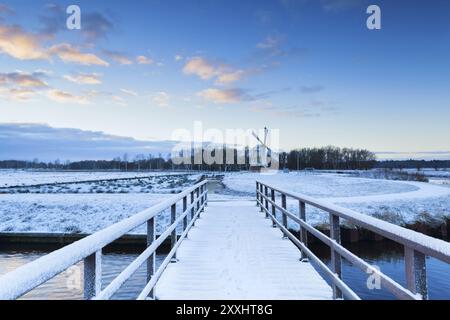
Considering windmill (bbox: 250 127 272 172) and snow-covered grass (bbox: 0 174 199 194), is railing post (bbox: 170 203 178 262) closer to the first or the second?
snow-covered grass (bbox: 0 174 199 194)

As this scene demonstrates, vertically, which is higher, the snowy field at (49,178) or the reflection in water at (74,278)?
the snowy field at (49,178)

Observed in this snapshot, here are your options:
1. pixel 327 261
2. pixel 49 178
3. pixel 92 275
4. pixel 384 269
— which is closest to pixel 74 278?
pixel 92 275

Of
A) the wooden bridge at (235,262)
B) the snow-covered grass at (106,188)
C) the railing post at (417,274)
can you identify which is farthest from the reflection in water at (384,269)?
the snow-covered grass at (106,188)

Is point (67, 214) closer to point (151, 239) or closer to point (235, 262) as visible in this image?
A: point (235, 262)

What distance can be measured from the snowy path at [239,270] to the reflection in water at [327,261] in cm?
238

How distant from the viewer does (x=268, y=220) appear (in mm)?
10664

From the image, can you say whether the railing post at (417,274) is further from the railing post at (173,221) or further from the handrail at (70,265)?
the railing post at (173,221)

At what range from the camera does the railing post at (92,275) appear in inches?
90.0

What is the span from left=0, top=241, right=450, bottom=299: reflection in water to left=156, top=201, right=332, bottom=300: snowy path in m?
2.38

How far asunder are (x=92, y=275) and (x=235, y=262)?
3.79m

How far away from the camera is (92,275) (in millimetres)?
2326

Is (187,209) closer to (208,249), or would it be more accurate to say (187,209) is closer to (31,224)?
(208,249)

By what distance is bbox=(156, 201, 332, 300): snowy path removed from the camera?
14.5 ft

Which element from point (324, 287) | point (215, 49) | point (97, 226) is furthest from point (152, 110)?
point (324, 287)
